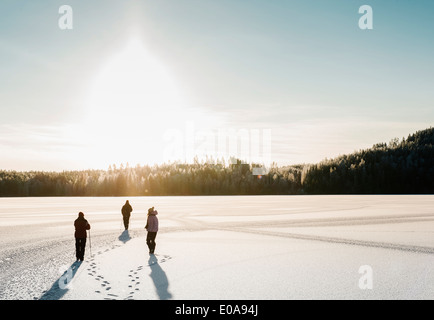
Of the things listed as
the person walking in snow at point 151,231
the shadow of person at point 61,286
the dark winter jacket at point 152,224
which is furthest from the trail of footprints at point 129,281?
the dark winter jacket at point 152,224

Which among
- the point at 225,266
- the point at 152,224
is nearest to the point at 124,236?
the point at 152,224

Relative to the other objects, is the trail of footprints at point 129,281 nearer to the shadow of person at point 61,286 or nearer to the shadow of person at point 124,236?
the shadow of person at point 61,286

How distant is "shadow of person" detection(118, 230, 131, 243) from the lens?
18.4 meters

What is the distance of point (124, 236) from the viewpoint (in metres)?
19.6

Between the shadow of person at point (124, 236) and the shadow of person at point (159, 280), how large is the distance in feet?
16.7

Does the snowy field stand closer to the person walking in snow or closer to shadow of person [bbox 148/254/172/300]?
shadow of person [bbox 148/254/172/300]

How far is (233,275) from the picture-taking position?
Answer: 1131 centimetres

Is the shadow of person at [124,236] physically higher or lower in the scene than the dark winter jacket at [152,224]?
lower

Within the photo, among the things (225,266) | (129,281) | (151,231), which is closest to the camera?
(129,281)

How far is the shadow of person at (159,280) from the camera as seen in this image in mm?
9320

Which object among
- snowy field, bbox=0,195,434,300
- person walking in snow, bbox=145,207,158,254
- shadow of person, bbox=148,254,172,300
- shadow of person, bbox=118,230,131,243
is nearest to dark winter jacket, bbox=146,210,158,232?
person walking in snow, bbox=145,207,158,254

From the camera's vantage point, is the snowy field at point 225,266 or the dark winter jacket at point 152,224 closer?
the snowy field at point 225,266

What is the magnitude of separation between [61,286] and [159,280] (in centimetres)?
244

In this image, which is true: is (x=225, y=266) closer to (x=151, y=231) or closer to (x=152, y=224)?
(x=151, y=231)
